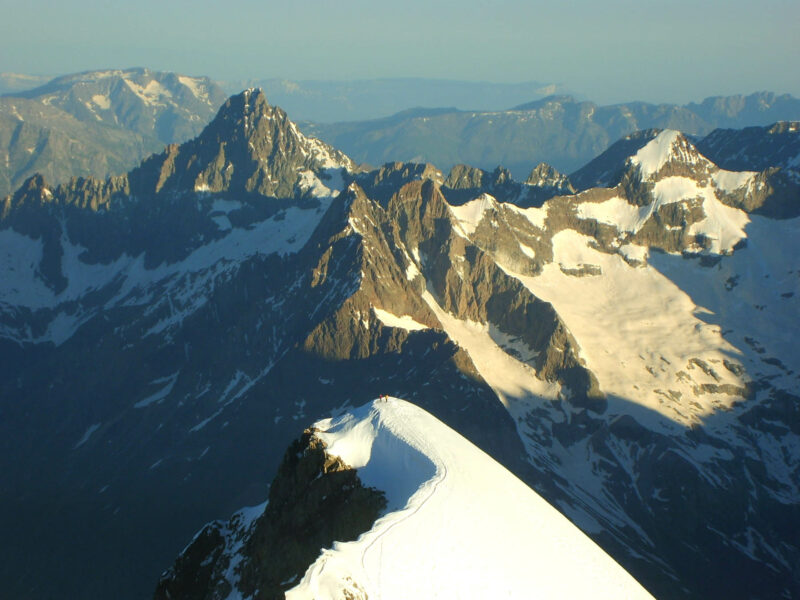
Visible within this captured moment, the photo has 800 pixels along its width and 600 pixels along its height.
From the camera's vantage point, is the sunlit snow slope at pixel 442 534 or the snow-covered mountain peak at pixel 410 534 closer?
the sunlit snow slope at pixel 442 534

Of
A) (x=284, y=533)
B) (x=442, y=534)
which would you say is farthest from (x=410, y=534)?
(x=284, y=533)

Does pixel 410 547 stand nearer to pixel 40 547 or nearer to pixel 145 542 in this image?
pixel 145 542

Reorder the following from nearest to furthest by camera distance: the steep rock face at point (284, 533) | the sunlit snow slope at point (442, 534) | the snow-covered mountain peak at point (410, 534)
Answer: the sunlit snow slope at point (442, 534) < the snow-covered mountain peak at point (410, 534) < the steep rock face at point (284, 533)

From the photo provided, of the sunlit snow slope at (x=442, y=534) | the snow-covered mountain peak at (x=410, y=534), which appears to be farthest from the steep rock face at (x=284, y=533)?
the sunlit snow slope at (x=442, y=534)

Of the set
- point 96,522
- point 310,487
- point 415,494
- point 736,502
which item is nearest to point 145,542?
point 96,522

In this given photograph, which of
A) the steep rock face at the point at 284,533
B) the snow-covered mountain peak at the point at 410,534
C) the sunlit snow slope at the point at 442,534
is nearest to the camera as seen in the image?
the sunlit snow slope at the point at 442,534

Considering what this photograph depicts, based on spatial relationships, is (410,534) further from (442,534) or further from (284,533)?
(284,533)

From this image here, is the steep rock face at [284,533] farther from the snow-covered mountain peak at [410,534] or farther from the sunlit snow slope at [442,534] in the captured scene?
the sunlit snow slope at [442,534]
